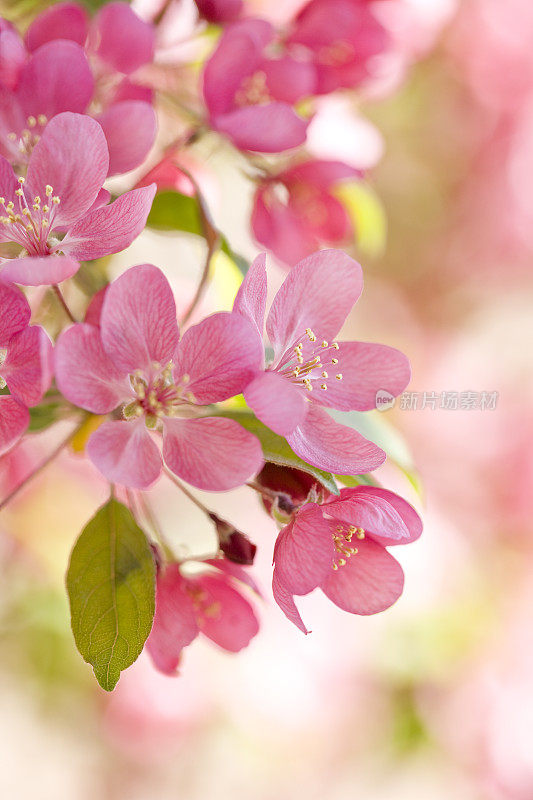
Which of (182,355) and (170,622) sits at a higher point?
(182,355)

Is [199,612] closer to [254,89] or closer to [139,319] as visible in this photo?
[139,319]

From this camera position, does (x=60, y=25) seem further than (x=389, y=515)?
Yes

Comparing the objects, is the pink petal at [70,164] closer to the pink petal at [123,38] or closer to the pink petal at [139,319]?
the pink petal at [139,319]

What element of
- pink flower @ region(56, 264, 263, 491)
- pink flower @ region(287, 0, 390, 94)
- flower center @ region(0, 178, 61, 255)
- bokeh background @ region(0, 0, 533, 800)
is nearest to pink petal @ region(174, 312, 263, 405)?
pink flower @ region(56, 264, 263, 491)

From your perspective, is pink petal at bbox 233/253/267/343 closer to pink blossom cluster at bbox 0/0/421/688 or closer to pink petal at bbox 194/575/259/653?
pink blossom cluster at bbox 0/0/421/688

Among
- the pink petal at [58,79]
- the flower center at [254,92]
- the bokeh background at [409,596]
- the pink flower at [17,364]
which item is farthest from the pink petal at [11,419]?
the bokeh background at [409,596]

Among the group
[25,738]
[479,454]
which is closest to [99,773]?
[25,738]

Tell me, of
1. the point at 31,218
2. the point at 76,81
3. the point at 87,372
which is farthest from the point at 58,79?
the point at 87,372
